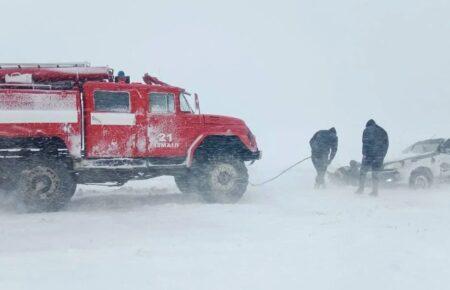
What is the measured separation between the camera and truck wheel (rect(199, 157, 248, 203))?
9906 millimetres

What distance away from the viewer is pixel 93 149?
29.7ft

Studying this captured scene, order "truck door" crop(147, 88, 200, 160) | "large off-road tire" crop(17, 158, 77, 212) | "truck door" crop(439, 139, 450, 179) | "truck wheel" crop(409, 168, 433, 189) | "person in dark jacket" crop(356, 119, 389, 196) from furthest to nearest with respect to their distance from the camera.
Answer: "truck door" crop(439, 139, 450, 179) → "truck wheel" crop(409, 168, 433, 189) → "person in dark jacket" crop(356, 119, 389, 196) → "truck door" crop(147, 88, 200, 160) → "large off-road tire" crop(17, 158, 77, 212)

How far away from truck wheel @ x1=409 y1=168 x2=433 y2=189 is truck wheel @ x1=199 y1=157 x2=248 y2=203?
4725 mm

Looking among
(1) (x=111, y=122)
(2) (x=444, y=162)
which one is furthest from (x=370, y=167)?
(1) (x=111, y=122)

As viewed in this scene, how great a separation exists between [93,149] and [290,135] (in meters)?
26.8

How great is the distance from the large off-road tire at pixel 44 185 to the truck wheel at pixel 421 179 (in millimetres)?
8103

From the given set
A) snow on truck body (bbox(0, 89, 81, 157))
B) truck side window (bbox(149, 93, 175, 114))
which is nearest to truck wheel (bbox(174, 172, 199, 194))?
truck side window (bbox(149, 93, 175, 114))

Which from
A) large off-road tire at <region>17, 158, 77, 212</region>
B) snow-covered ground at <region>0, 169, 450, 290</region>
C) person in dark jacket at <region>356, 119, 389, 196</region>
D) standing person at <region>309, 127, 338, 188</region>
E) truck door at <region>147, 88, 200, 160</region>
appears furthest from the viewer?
standing person at <region>309, 127, 338, 188</region>

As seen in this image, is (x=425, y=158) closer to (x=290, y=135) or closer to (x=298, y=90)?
(x=290, y=135)

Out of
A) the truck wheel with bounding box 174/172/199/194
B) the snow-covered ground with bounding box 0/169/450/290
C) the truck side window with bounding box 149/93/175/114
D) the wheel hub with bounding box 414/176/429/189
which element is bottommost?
the snow-covered ground with bounding box 0/169/450/290

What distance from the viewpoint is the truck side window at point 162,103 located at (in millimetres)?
9641

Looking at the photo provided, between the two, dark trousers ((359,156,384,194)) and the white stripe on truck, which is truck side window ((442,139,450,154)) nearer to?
dark trousers ((359,156,384,194))

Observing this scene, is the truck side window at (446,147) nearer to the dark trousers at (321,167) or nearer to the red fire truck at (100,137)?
the dark trousers at (321,167)

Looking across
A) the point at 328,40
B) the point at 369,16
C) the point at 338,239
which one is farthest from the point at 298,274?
the point at 369,16
